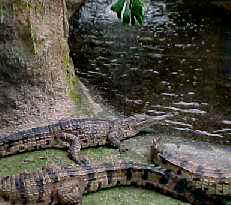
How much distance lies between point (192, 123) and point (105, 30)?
147 inches

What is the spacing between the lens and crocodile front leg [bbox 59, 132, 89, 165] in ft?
16.4

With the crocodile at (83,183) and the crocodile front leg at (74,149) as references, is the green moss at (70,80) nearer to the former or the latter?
the crocodile front leg at (74,149)

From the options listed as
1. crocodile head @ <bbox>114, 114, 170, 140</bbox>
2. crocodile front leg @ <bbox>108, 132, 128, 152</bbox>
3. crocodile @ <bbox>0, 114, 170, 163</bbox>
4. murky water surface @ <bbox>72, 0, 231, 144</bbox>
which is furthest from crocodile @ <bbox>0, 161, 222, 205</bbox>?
murky water surface @ <bbox>72, 0, 231, 144</bbox>

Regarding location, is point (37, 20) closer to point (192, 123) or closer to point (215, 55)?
point (192, 123)

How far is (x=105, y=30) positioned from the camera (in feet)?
30.5

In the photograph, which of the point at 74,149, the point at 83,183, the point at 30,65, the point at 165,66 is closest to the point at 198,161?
the point at 74,149

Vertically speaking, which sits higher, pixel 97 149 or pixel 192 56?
pixel 192 56

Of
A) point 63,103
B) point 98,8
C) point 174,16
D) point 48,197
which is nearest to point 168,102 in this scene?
point 63,103

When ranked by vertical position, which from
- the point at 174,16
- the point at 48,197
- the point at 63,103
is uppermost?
the point at 174,16

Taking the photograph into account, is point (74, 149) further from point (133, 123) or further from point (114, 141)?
point (133, 123)

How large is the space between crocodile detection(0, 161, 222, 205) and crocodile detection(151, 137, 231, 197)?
0.36 feet

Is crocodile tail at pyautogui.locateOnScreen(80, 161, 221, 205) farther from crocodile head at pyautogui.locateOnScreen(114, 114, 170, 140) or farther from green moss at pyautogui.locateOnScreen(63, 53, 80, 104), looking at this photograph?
green moss at pyautogui.locateOnScreen(63, 53, 80, 104)

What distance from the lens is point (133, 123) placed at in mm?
5742

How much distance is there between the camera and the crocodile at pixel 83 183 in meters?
4.14
